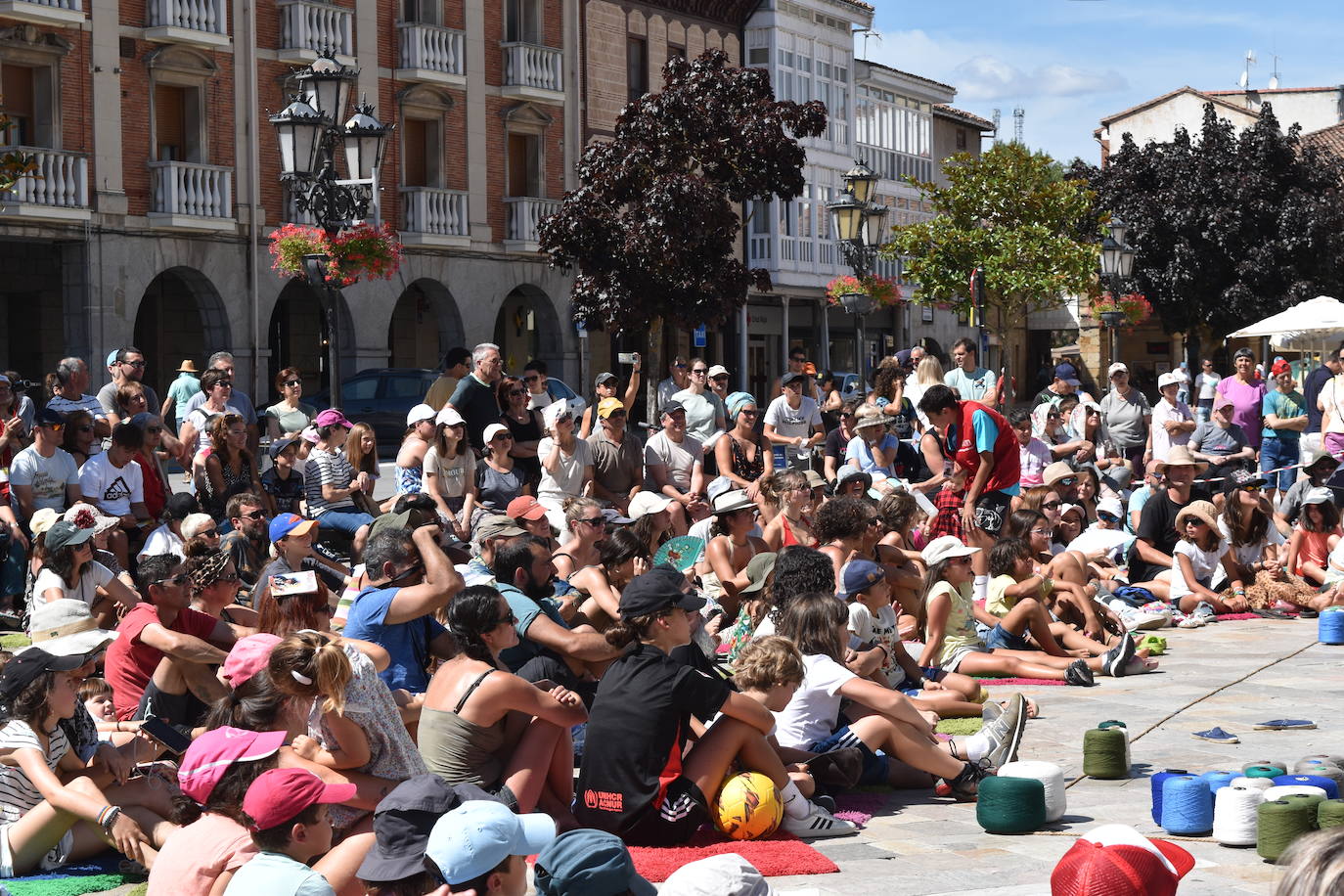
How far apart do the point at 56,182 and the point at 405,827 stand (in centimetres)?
2579

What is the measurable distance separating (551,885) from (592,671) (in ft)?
12.1

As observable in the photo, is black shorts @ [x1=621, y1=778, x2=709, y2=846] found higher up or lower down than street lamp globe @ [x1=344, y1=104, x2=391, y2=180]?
lower down

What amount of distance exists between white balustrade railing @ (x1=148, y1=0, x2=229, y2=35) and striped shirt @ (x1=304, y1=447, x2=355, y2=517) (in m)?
18.6

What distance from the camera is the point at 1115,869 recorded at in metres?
4.31

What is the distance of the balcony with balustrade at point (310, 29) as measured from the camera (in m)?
32.3

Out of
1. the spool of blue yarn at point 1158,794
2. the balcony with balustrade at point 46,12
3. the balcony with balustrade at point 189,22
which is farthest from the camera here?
the balcony with balustrade at point 189,22

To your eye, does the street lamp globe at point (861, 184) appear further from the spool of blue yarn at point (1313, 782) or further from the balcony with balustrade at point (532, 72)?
the balcony with balustrade at point (532, 72)

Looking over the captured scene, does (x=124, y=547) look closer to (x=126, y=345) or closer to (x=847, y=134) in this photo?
(x=126, y=345)

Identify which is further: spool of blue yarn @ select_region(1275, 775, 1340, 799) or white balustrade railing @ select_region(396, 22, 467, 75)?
white balustrade railing @ select_region(396, 22, 467, 75)


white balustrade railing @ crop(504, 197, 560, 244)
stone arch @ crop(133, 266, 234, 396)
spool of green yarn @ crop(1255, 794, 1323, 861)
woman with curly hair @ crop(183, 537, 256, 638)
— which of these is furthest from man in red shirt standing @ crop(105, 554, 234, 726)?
white balustrade railing @ crop(504, 197, 560, 244)

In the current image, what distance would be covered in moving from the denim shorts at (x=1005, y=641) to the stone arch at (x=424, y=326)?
1019 inches

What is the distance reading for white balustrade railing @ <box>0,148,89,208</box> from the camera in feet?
92.1

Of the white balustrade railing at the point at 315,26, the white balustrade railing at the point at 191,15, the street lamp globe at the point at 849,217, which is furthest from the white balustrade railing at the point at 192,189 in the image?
the street lamp globe at the point at 849,217

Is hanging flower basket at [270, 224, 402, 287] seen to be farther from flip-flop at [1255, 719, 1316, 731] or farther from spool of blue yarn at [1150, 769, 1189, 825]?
spool of blue yarn at [1150, 769, 1189, 825]
